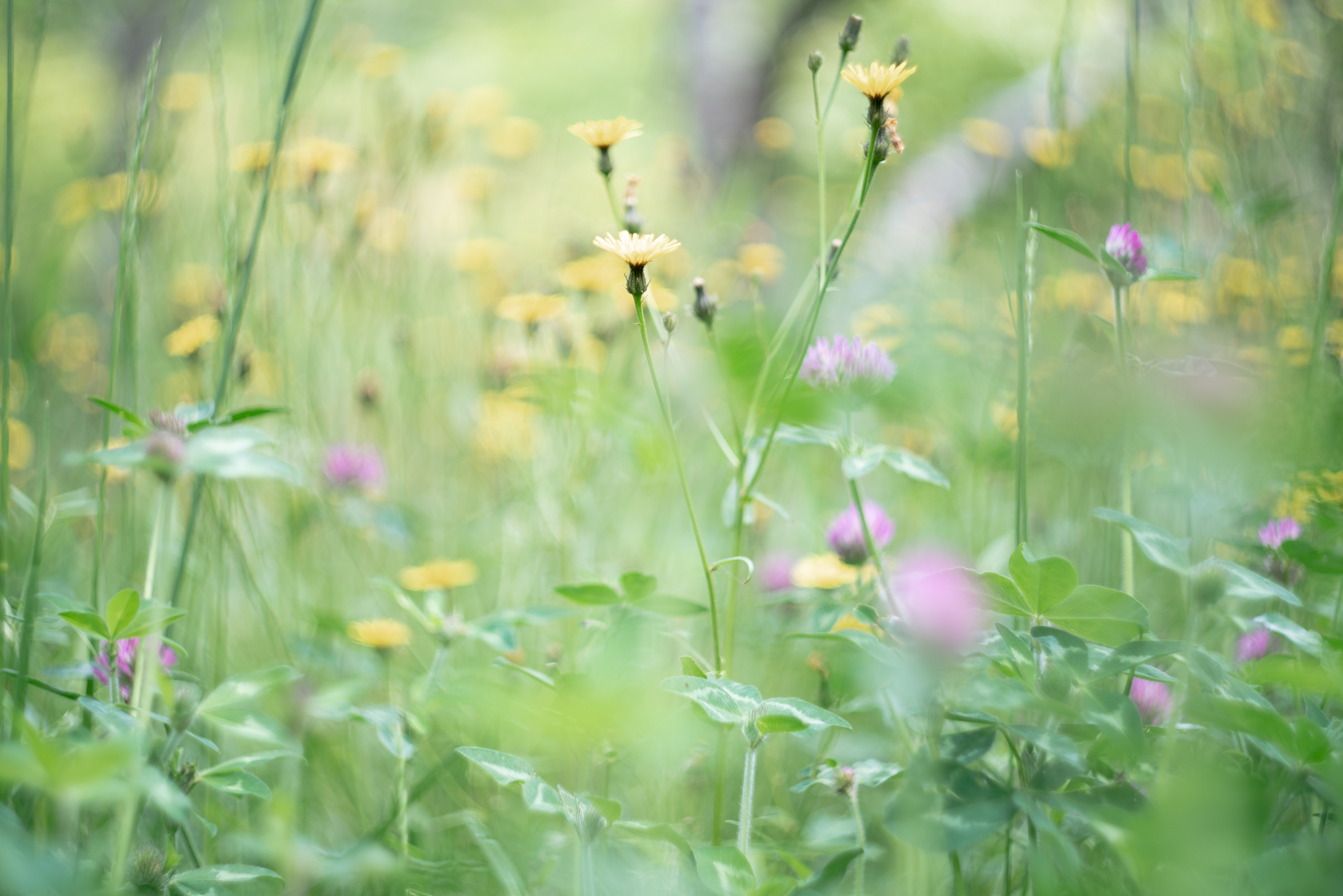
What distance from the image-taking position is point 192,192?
3211mm

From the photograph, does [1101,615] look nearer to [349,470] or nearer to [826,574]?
[826,574]

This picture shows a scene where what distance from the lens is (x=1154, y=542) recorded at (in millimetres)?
534

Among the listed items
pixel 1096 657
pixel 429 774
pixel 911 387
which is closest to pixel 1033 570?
pixel 1096 657

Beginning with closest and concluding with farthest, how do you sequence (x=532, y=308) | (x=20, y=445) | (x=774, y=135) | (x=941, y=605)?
(x=941, y=605) → (x=532, y=308) → (x=20, y=445) → (x=774, y=135)

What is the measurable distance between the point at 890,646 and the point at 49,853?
0.52m

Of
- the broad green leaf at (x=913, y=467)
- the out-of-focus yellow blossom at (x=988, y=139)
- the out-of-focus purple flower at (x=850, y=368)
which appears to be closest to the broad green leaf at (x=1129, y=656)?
the broad green leaf at (x=913, y=467)

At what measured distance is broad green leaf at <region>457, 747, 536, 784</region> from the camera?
0.50 m

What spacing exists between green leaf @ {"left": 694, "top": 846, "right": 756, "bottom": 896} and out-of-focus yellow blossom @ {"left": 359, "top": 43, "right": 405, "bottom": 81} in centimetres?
156

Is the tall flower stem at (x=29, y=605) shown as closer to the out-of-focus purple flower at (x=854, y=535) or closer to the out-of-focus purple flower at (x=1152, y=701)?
the out-of-focus purple flower at (x=854, y=535)

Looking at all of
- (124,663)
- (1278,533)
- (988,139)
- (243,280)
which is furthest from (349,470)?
(988,139)

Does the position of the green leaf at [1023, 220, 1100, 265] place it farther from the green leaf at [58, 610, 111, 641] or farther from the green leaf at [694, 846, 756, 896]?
the green leaf at [58, 610, 111, 641]

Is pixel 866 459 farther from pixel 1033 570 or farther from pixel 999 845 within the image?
pixel 999 845

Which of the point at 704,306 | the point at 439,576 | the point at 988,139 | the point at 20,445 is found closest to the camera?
the point at 704,306

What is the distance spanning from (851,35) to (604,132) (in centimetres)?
23
